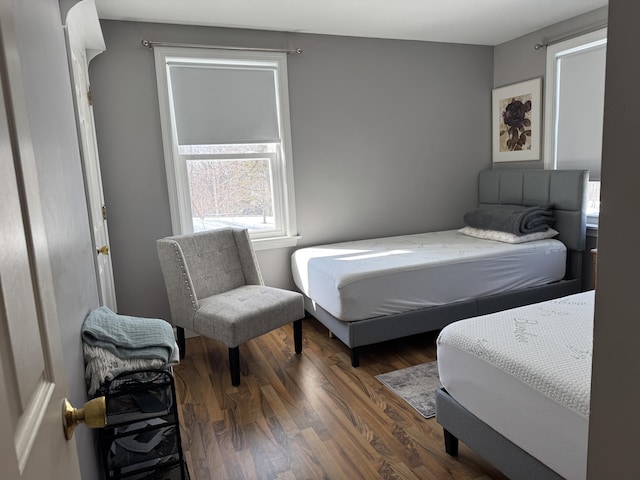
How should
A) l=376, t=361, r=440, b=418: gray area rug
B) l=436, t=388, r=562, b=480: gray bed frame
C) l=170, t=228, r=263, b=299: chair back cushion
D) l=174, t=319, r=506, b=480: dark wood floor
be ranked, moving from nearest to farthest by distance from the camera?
l=436, t=388, r=562, b=480: gray bed frame, l=174, t=319, r=506, b=480: dark wood floor, l=376, t=361, r=440, b=418: gray area rug, l=170, t=228, r=263, b=299: chair back cushion

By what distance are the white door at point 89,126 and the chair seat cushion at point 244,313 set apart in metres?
0.61

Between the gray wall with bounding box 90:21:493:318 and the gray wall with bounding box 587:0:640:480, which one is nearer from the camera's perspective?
the gray wall with bounding box 587:0:640:480

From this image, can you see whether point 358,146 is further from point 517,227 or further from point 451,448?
point 451,448

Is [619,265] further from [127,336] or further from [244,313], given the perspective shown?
[244,313]

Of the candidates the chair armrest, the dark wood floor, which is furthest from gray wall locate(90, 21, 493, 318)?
the dark wood floor

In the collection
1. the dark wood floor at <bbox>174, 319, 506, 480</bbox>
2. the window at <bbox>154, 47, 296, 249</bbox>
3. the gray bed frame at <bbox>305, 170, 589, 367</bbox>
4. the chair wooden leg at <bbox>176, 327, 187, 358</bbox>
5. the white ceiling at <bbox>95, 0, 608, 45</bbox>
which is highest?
the white ceiling at <bbox>95, 0, 608, 45</bbox>

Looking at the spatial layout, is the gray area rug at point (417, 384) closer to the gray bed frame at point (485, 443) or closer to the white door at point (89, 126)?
the gray bed frame at point (485, 443)

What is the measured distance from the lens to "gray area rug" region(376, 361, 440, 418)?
7.96 feet

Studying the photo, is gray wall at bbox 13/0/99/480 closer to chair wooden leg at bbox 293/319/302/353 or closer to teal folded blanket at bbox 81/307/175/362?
teal folded blanket at bbox 81/307/175/362

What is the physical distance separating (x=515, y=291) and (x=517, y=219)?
1.96 feet

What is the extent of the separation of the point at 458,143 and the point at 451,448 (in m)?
3.04

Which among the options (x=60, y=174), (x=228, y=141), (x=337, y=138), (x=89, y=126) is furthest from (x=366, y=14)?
(x=60, y=174)

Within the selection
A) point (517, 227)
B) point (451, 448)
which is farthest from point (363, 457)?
point (517, 227)

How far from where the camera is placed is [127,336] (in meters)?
1.77
